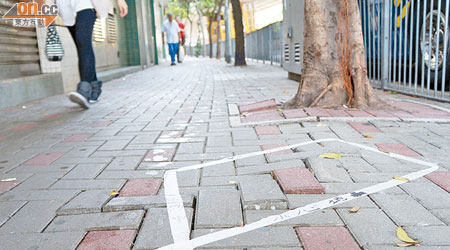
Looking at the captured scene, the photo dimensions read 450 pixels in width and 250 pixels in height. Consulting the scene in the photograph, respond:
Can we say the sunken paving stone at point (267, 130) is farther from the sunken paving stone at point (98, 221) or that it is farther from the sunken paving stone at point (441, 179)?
the sunken paving stone at point (98, 221)

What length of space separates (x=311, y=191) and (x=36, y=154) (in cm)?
212

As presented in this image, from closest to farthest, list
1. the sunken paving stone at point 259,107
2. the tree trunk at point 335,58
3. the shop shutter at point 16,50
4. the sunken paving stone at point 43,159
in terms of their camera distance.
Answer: the sunken paving stone at point 43,159 < the tree trunk at point 335,58 < the sunken paving stone at point 259,107 < the shop shutter at point 16,50

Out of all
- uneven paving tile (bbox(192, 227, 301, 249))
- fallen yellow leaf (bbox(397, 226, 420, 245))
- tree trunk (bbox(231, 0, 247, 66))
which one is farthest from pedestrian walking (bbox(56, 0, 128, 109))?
tree trunk (bbox(231, 0, 247, 66))

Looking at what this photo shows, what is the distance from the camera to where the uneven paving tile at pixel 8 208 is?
198cm

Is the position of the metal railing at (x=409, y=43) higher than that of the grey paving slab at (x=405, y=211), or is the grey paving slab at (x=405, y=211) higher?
the metal railing at (x=409, y=43)

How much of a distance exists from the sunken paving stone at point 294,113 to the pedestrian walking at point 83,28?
2.55 m

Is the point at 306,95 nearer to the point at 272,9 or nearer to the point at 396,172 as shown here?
the point at 396,172

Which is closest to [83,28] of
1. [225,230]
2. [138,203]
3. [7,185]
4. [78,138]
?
[78,138]

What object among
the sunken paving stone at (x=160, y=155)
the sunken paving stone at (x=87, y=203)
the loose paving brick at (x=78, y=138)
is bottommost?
the sunken paving stone at (x=87, y=203)

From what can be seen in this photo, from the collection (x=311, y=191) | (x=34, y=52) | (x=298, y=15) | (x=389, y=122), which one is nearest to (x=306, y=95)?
(x=389, y=122)

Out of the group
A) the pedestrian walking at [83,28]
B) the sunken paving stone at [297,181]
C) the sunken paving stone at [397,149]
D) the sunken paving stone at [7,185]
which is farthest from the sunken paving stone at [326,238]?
the pedestrian walking at [83,28]

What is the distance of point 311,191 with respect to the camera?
213 centimetres

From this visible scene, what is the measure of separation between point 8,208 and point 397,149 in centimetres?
246

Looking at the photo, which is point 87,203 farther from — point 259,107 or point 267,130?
point 259,107
